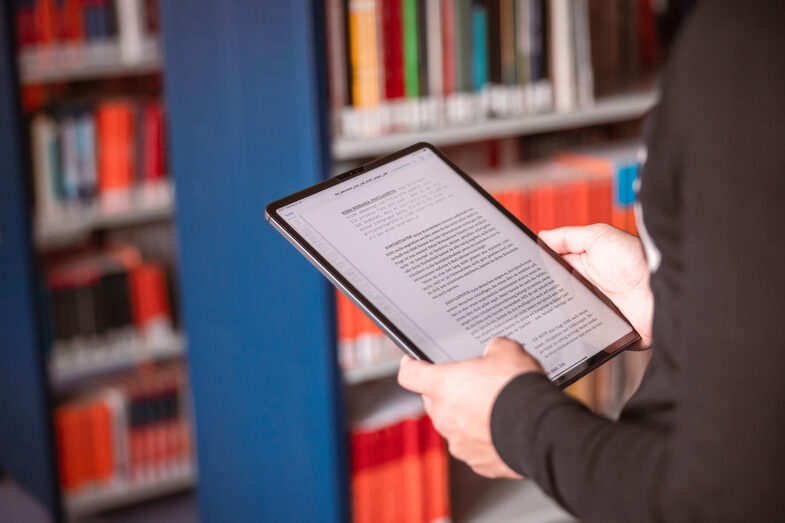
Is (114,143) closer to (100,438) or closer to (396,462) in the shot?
(100,438)

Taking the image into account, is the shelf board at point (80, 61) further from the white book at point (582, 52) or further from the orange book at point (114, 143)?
the white book at point (582, 52)

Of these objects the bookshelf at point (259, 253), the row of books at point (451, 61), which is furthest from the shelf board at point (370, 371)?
the row of books at point (451, 61)

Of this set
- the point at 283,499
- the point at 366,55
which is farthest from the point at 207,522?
the point at 366,55

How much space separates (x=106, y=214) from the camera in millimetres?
2416

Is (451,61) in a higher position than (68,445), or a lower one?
higher

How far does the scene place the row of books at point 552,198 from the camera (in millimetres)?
1846

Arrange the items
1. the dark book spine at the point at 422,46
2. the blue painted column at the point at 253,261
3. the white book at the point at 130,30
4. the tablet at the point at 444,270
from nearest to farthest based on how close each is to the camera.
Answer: the tablet at the point at 444,270, the blue painted column at the point at 253,261, the dark book spine at the point at 422,46, the white book at the point at 130,30

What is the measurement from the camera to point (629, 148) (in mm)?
2174

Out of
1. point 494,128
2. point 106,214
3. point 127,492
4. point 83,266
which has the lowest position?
point 127,492

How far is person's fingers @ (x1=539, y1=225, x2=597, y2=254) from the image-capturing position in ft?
3.65

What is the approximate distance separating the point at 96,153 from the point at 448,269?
1.76m

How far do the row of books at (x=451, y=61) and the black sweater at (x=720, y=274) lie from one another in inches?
42.7

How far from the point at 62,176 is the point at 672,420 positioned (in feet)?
6.73

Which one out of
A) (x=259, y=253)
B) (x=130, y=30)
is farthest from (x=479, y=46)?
(x=130, y=30)
